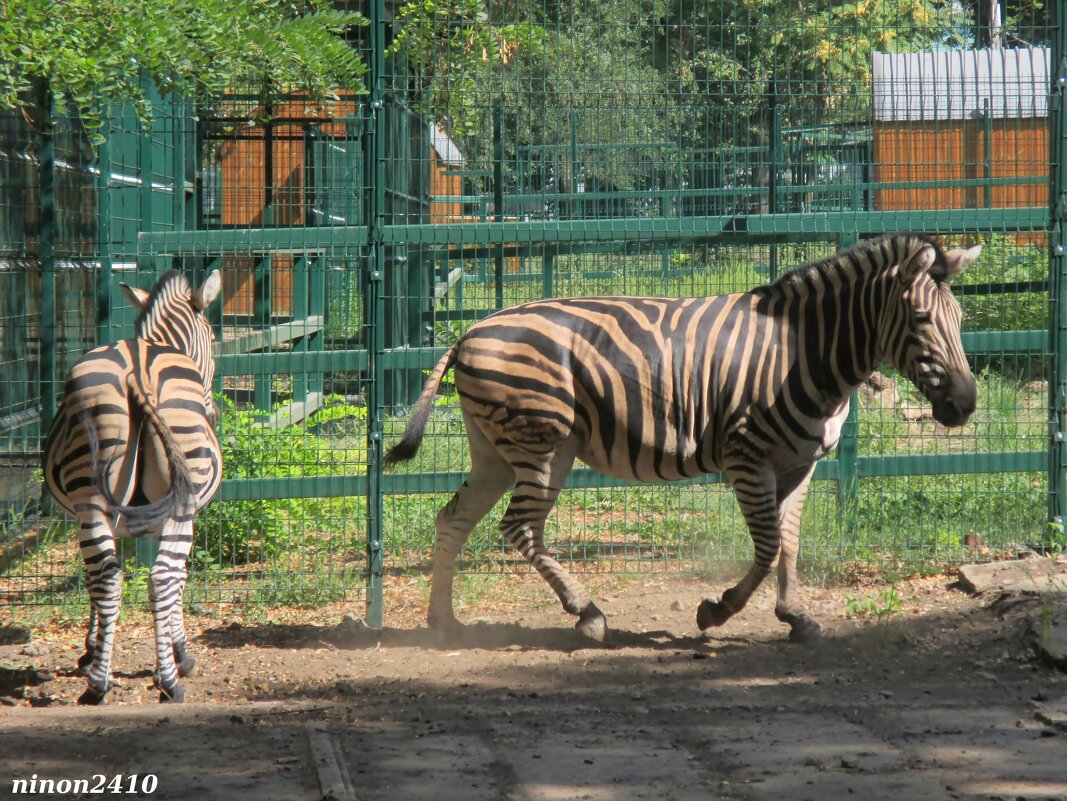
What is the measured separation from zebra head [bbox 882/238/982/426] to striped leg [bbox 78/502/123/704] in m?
4.11

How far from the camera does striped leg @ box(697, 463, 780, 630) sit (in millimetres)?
6238

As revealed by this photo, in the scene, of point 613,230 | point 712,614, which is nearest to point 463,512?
point 712,614

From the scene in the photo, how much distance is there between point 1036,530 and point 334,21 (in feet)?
17.6

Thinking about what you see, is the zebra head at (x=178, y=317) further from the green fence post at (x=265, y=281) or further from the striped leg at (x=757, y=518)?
the striped leg at (x=757, y=518)

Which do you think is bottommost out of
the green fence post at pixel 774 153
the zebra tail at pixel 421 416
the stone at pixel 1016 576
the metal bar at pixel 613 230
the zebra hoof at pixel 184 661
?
the zebra hoof at pixel 184 661

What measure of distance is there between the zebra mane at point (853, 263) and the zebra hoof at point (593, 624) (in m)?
2.03

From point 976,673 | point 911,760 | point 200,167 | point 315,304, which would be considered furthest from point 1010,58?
point 911,760

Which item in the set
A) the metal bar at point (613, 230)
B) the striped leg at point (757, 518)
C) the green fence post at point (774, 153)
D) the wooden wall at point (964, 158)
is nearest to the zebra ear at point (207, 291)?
the metal bar at point (613, 230)

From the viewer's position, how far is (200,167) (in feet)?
31.5

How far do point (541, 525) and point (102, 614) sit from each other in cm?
230

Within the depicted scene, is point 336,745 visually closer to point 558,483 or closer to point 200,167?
point 558,483

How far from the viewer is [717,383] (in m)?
6.41

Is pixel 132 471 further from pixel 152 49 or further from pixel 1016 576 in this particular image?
pixel 1016 576

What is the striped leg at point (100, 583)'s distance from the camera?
5.47 m
